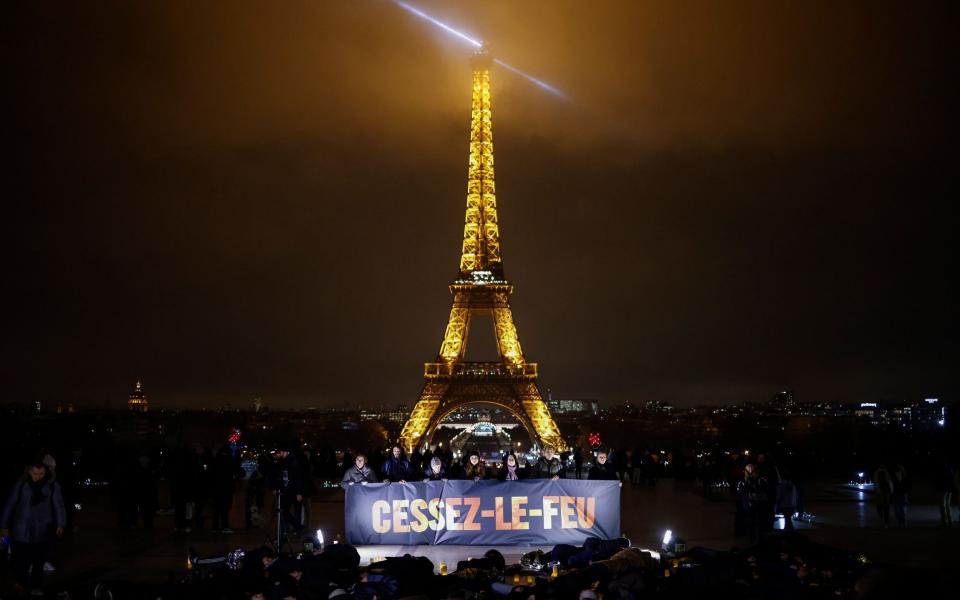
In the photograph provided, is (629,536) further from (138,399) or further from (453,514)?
(138,399)

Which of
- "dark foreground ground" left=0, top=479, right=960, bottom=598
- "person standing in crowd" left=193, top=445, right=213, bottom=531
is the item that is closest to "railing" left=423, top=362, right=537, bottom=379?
"dark foreground ground" left=0, top=479, right=960, bottom=598

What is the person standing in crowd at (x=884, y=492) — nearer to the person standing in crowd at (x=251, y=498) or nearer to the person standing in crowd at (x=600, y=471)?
the person standing in crowd at (x=600, y=471)

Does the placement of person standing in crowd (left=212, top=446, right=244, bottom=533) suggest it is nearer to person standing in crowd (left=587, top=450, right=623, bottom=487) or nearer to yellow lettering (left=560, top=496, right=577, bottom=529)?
yellow lettering (left=560, top=496, right=577, bottom=529)

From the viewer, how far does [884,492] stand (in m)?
17.7

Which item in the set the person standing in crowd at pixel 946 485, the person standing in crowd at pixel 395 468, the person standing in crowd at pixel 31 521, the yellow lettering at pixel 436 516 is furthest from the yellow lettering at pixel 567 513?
the person standing in crowd at pixel 946 485

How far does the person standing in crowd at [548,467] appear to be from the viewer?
1602 centimetres

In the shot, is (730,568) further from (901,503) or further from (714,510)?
(714,510)

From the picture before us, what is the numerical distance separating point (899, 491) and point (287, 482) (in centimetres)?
1162

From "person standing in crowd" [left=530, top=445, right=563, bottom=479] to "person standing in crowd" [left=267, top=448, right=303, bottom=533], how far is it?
14.3ft

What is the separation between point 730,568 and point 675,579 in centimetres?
86

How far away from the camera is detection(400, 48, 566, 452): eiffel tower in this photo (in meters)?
55.2

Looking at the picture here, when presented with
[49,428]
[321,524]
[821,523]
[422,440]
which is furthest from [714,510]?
[49,428]

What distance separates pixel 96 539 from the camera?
15.9 m

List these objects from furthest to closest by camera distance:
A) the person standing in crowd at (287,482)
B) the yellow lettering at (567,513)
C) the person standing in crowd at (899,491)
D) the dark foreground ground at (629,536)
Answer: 1. the person standing in crowd at (899,491)
2. the person standing in crowd at (287,482)
3. the yellow lettering at (567,513)
4. the dark foreground ground at (629,536)
